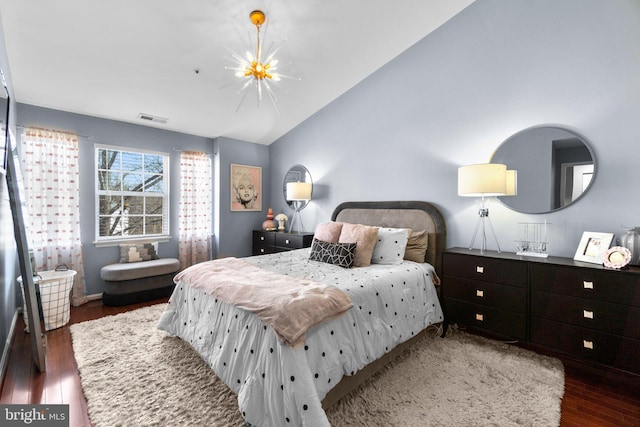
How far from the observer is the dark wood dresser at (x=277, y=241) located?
420 cm

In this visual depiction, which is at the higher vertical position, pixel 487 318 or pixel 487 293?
pixel 487 293

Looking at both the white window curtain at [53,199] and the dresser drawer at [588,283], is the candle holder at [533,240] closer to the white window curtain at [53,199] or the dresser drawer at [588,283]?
the dresser drawer at [588,283]

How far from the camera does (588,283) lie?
6.65ft

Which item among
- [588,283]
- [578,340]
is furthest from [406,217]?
[578,340]

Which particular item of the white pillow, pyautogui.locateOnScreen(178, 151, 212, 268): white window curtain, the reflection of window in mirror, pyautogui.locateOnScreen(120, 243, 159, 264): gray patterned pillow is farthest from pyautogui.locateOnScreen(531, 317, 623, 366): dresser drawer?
pyautogui.locateOnScreen(120, 243, 159, 264): gray patterned pillow

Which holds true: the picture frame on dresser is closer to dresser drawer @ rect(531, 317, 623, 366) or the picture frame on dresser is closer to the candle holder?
the candle holder

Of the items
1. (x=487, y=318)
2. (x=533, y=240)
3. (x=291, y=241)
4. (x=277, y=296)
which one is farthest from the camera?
(x=291, y=241)

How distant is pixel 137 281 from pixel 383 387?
3.38m

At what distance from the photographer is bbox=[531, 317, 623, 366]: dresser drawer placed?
194cm

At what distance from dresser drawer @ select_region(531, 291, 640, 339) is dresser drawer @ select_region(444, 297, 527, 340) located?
0.15 metres

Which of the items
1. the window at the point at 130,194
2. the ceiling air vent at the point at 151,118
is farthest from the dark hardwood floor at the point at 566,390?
the ceiling air vent at the point at 151,118

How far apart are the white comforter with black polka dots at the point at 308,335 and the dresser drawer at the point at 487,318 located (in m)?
0.14

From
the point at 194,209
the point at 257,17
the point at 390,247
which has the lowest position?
the point at 390,247

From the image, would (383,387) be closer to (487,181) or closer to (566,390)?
(566,390)
